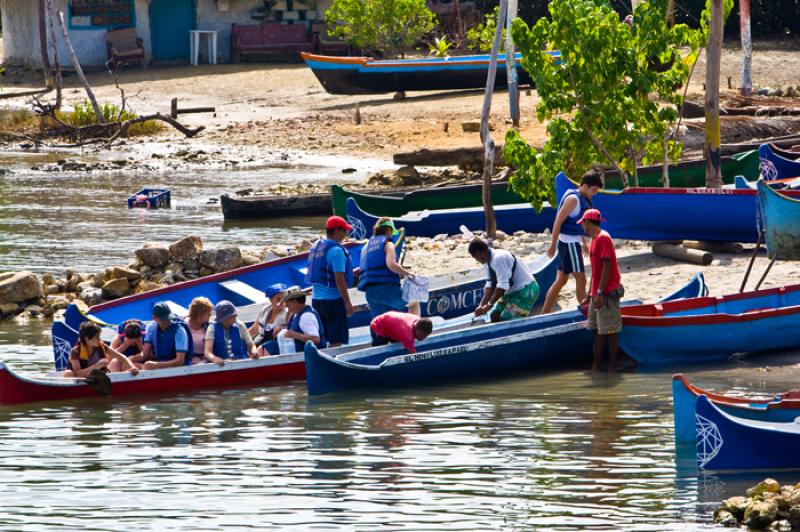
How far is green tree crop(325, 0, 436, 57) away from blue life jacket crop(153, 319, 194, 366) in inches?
1019

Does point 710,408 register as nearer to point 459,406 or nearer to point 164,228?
point 459,406

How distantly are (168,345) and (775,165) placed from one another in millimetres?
10695

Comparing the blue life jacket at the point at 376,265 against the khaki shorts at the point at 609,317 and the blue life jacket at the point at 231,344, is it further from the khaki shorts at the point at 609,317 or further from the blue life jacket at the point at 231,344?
the khaki shorts at the point at 609,317

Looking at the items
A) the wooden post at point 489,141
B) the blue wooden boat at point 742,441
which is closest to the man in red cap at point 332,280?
the blue wooden boat at point 742,441

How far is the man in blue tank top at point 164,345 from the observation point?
1356 centimetres

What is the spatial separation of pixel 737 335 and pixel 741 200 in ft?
14.2

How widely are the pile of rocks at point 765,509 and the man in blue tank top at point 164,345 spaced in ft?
19.6

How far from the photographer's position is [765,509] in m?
8.99

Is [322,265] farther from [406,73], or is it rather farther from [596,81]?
[406,73]

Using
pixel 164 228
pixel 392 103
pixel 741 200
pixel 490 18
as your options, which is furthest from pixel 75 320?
pixel 392 103

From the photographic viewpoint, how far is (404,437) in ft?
38.6

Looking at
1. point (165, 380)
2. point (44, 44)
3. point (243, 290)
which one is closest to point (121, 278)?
point (243, 290)

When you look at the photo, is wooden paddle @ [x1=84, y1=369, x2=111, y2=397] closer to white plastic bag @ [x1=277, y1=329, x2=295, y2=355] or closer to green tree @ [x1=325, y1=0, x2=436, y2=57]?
white plastic bag @ [x1=277, y1=329, x2=295, y2=355]

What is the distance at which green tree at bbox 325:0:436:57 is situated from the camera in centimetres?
3884
